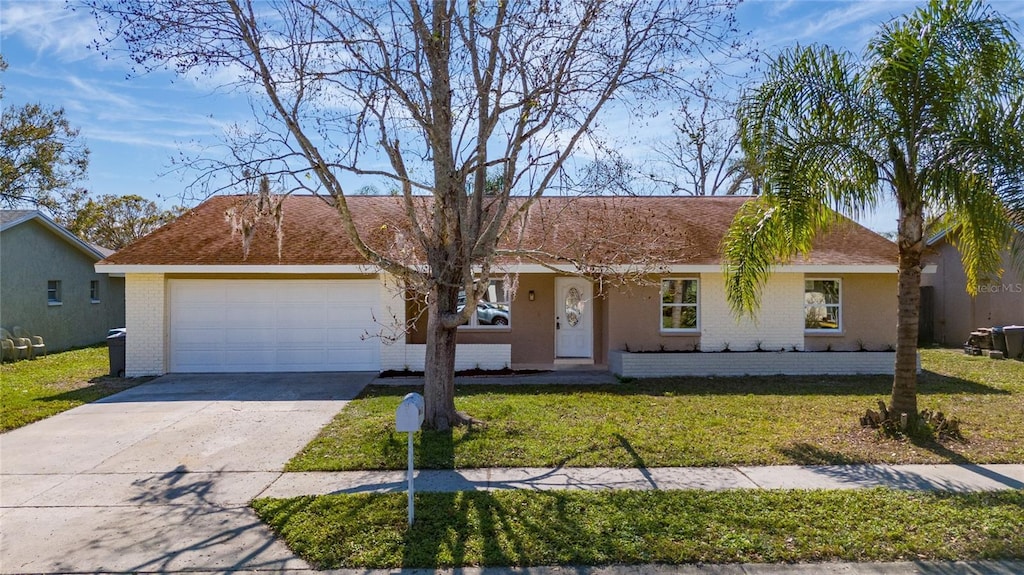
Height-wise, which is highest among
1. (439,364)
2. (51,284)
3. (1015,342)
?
(51,284)

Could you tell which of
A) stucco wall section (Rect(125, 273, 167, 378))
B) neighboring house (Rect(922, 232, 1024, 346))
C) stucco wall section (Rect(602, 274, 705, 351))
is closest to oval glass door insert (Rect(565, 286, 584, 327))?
stucco wall section (Rect(602, 274, 705, 351))

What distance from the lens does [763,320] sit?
15359 mm

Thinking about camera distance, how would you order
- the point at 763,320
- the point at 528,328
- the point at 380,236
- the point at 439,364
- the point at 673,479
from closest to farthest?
the point at 673,479 < the point at 439,364 < the point at 380,236 < the point at 763,320 < the point at 528,328

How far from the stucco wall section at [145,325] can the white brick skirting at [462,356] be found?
5104 millimetres

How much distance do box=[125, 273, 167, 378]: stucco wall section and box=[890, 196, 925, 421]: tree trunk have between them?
574 inches

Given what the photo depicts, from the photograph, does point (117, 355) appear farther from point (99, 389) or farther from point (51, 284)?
point (51, 284)

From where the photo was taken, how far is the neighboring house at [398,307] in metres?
14.6

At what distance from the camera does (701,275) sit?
15.3 metres

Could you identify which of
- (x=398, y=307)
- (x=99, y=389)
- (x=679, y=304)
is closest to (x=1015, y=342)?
(x=679, y=304)

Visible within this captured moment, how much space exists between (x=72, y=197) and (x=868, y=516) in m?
34.5

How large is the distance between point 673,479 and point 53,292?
2210 cm

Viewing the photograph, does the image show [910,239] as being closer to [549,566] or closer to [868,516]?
[868,516]

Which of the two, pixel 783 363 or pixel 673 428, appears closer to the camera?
pixel 673 428

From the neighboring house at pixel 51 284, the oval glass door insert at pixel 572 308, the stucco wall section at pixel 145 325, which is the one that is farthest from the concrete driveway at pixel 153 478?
the neighboring house at pixel 51 284
